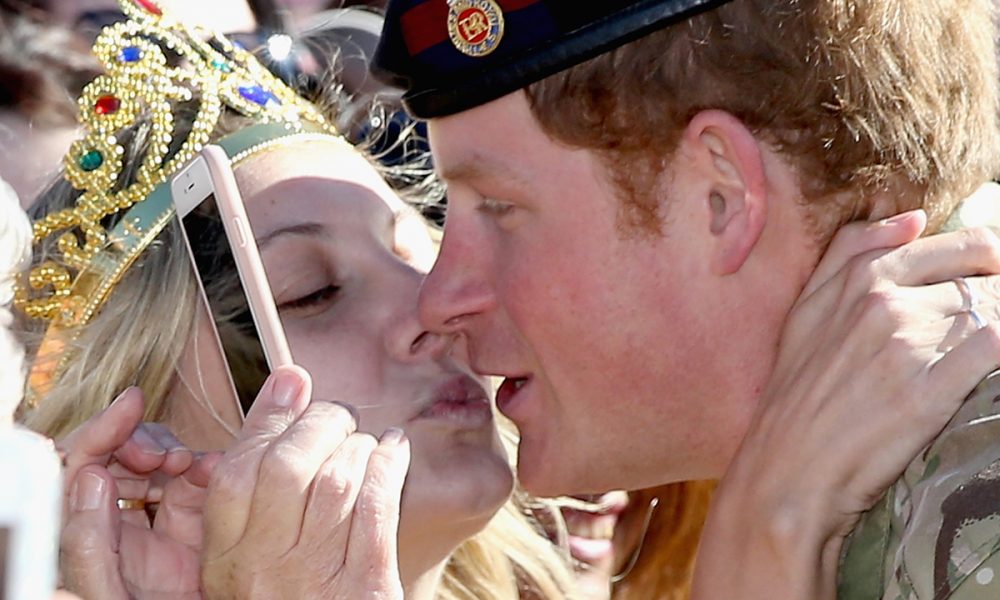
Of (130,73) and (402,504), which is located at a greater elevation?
(130,73)

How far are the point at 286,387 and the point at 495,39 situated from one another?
621 mm

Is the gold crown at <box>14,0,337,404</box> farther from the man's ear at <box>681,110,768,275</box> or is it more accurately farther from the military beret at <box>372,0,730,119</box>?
the man's ear at <box>681,110,768,275</box>

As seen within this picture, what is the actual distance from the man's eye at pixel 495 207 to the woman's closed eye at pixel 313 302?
0.34m

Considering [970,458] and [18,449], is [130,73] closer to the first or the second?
[970,458]

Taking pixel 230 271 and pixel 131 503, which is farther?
pixel 131 503

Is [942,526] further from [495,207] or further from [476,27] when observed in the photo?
[476,27]

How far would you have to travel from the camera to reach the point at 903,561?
1.54 m

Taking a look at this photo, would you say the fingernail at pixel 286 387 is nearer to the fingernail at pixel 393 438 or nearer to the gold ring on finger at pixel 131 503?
the fingernail at pixel 393 438

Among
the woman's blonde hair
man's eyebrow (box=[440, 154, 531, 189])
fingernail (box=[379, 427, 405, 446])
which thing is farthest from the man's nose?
the woman's blonde hair

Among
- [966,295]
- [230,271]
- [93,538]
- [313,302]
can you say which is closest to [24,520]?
[93,538]

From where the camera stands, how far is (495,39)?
197 cm

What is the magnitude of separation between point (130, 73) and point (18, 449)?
1908mm

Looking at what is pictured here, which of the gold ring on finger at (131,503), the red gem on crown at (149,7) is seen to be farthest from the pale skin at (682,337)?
the red gem on crown at (149,7)

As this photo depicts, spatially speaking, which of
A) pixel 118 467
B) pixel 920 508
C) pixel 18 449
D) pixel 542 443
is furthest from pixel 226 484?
pixel 18 449
